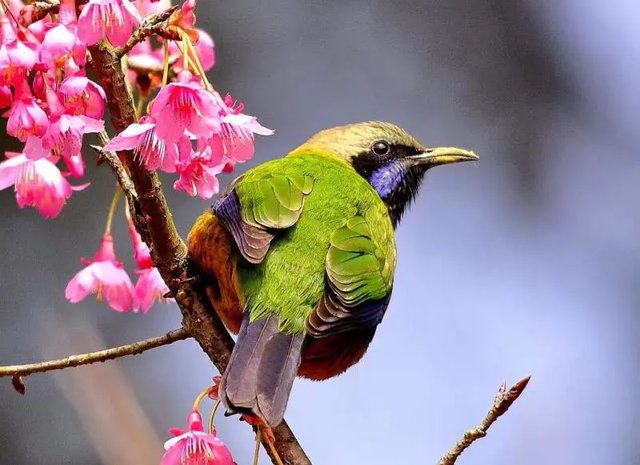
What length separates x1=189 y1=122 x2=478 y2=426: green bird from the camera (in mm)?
2465

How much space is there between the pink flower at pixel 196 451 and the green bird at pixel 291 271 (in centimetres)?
15

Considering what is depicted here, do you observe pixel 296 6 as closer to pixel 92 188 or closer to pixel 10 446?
pixel 92 188

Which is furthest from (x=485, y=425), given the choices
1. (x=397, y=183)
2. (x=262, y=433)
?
(x=397, y=183)

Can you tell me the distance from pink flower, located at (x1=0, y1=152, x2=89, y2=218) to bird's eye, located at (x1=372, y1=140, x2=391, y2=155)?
124 centimetres

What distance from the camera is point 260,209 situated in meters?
2.83

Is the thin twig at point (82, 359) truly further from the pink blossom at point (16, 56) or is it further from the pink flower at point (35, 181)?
the pink blossom at point (16, 56)

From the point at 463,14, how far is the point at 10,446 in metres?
5.15

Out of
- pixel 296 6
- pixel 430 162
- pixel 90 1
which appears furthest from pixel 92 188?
pixel 90 1

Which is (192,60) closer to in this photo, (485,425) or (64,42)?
(64,42)

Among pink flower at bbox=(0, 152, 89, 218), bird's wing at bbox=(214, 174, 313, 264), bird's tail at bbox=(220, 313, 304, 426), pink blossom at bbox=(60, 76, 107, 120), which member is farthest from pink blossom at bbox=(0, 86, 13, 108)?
bird's tail at bbox=(220, 313, 304, 426)

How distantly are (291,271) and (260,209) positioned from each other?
0.19m

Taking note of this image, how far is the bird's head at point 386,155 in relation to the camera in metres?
3.64

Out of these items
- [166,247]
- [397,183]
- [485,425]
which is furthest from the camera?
[397,183]

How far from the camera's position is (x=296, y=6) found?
31.2 feet
